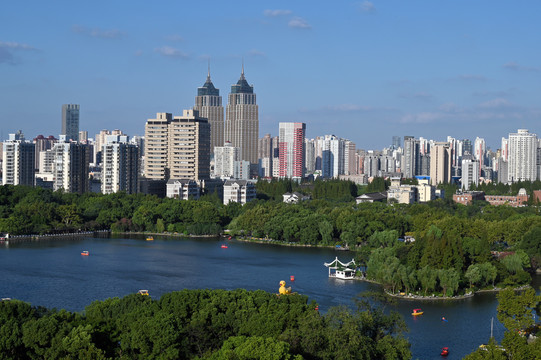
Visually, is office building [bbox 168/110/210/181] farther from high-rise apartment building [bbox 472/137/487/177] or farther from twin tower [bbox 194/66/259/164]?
high-rise apartment building [bbox 472/137/487/177]

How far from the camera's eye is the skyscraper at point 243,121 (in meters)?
55.4

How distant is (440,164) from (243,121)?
18649 mm

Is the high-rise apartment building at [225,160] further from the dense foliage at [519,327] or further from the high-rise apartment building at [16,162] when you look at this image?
the dense foliage at [519,327]

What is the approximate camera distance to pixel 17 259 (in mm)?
15227

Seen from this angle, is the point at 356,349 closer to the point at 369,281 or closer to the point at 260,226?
the point at 369,281

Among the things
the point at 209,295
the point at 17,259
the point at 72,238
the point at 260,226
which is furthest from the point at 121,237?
the point at 209,295

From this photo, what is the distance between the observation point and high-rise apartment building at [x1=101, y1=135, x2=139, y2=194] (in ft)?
91.5

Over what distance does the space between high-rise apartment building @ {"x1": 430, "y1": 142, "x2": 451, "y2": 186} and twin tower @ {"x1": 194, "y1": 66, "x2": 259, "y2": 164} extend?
16.9 m

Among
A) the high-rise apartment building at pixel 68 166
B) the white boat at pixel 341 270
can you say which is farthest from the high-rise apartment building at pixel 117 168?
the white boat at pixel 341 270

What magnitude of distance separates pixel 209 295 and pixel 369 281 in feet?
17.7

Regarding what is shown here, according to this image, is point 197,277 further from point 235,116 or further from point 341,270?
point 235,116

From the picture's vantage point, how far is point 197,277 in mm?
13359

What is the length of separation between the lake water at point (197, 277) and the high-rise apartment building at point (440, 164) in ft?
80.4

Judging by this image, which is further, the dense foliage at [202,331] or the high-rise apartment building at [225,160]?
the high-rise apartment building at [225,160]
